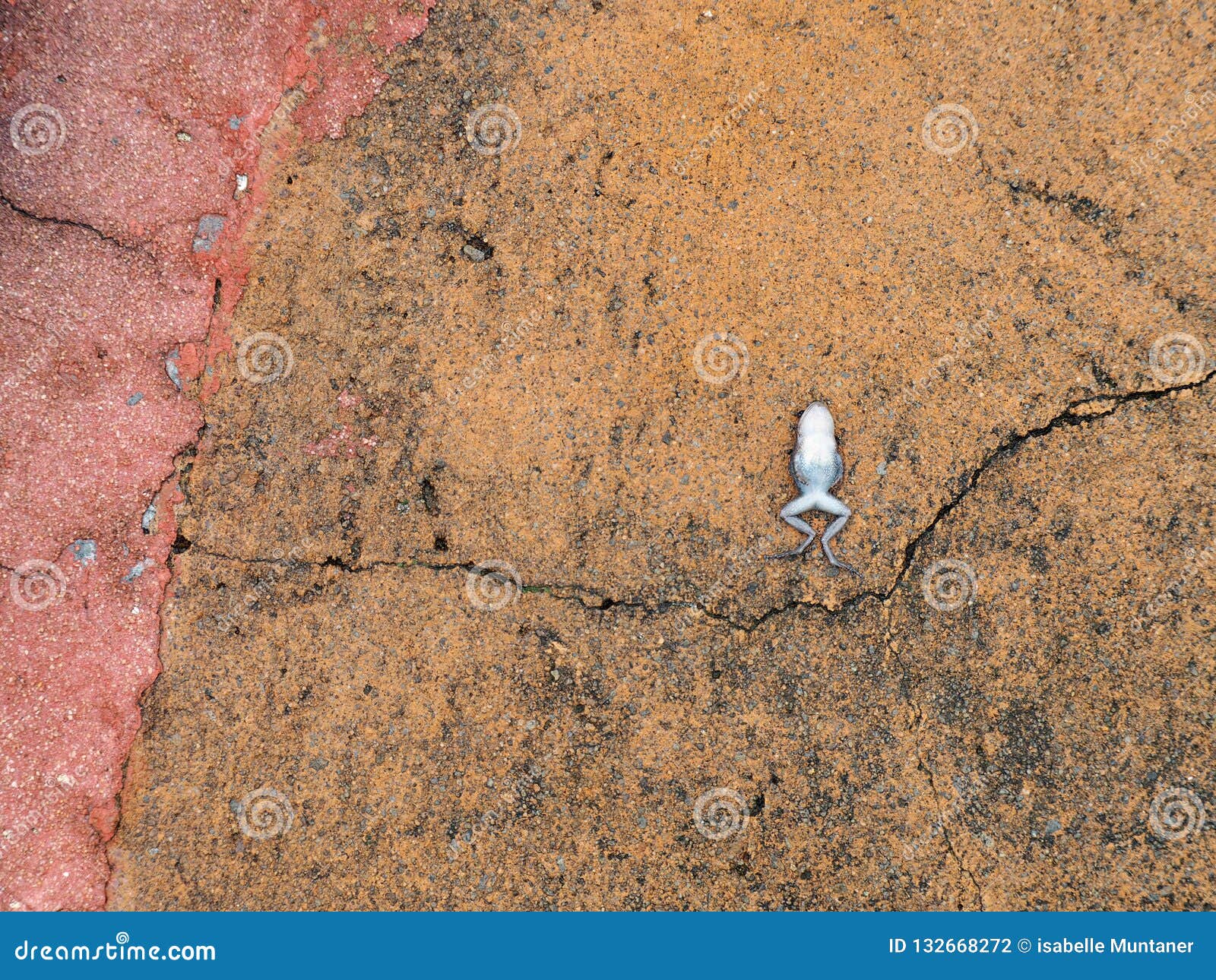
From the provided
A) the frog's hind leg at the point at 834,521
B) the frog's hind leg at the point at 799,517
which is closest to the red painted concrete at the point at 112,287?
the frog's hind leg at the point at 799,517

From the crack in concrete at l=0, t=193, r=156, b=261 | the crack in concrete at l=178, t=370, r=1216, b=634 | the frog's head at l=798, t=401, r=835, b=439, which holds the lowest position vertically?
the crack in concrete at l=178, t=370, r=1216, b=634

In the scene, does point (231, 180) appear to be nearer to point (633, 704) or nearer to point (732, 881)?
point (633, 704)

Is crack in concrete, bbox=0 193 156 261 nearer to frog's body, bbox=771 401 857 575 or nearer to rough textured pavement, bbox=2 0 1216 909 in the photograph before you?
rough textured pavement, bbox=2 0 1216 909

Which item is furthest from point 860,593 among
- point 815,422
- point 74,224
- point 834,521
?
point 74,224

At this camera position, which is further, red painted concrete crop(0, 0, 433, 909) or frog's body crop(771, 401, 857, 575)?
red painted concrete crop(0, 0, 433, 909)

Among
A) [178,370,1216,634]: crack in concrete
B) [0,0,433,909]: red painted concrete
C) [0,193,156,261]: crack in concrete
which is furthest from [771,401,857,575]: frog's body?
[0,193,156,261]: crack in concrete

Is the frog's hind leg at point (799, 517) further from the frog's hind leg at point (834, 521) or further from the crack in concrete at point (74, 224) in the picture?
the crack in concrete at point (74, 224)
